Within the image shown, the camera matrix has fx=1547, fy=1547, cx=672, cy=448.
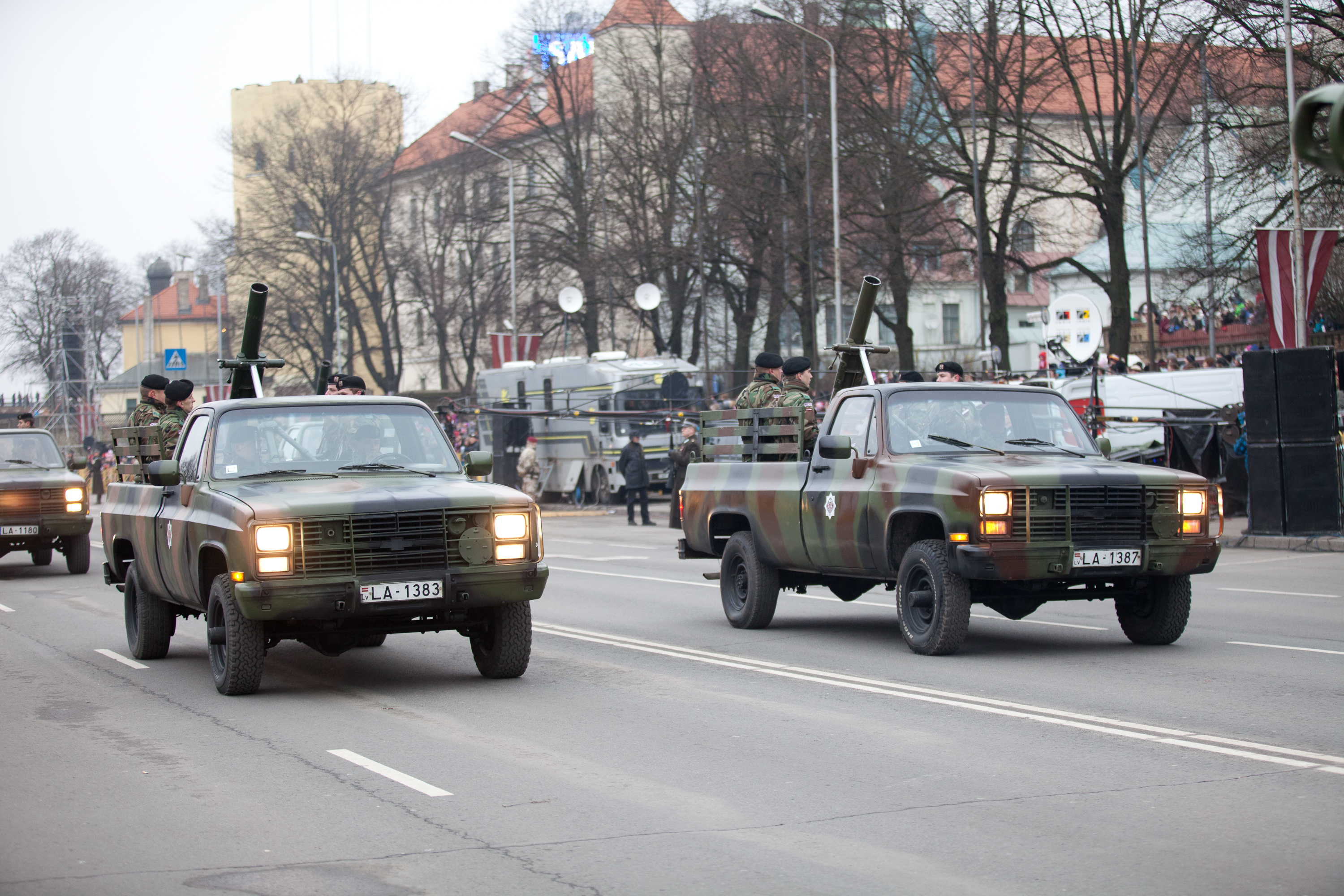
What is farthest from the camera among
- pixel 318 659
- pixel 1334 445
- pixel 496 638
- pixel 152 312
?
pixel 152 312

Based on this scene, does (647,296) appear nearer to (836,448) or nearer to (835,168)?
(835,168)

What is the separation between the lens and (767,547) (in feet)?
Result: 40.6

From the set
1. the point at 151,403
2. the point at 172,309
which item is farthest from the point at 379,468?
the point at 172,309

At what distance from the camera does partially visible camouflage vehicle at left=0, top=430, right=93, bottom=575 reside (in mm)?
19250

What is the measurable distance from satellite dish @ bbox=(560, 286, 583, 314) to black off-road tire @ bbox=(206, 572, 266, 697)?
33.1 meters

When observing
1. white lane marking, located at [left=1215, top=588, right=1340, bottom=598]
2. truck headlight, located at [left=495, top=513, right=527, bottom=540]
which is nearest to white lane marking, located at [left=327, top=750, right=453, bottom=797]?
truck headlight, located at [left=495, top=513, right=527, bottom=540]

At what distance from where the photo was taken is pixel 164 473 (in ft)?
32.5

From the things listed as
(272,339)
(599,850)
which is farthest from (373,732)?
(272,339)

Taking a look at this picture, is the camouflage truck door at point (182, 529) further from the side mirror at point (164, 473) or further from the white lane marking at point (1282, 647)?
the white lane marking at point (1282, 647)

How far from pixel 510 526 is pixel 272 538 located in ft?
4.49

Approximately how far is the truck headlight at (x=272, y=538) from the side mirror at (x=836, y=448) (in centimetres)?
405

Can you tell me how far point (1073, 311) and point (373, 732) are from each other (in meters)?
14.0

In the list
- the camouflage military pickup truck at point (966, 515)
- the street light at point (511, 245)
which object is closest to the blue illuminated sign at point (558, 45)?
the street light at point (511, 245)

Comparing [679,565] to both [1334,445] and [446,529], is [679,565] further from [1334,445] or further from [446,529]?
[446,529]
